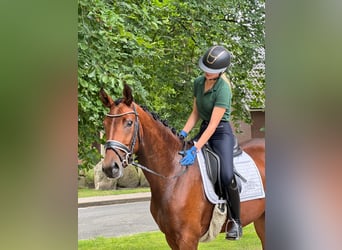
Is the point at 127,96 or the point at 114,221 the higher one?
the point at 127,96

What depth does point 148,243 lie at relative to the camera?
4289mm

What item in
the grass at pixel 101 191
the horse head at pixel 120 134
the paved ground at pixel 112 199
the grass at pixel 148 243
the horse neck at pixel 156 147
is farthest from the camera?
the grass at pixel 101 191

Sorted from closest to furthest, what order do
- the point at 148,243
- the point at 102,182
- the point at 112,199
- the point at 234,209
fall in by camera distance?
the point at 234,209 → the point at 148,243 → the point at 112,199 → the point at 102,182

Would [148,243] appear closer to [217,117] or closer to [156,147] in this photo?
[156,147]

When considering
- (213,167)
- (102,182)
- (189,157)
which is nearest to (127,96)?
(189,157)

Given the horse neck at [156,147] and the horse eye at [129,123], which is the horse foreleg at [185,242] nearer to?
the horse neck at [156,147]

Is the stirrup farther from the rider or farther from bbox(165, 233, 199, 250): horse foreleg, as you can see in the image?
bbox(165, 233, 199, 250): horse foreleg

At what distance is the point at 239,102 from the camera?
13.9 feet

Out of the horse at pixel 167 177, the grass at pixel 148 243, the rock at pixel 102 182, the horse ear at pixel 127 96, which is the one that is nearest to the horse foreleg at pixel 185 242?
the horse at pixel 167 177

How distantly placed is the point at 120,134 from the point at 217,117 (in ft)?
1.99

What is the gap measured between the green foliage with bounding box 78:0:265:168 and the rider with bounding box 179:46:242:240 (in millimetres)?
622

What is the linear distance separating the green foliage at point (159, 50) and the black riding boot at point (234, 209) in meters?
0.98

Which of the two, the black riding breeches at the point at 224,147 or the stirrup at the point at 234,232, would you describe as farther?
the stirrup at the point at 234,232

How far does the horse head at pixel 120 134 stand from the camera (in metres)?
2.39
